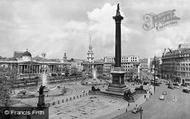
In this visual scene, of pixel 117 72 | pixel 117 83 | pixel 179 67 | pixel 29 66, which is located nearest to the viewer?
pixel 117 83

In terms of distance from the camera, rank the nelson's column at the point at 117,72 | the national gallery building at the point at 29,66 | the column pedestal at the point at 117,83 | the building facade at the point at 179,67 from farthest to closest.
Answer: the national gallery building at the point at 29,66
the building facade at the point at 179,67
the nelson's column at the point at 117,72
the column pedestal at the point at 117,83

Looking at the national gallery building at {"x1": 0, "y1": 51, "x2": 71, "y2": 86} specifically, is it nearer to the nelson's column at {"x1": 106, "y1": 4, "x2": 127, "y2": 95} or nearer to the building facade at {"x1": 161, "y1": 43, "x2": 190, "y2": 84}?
the nelson's column at {"x1": 106, "y1": 4, "x2": 127, "y2": 95}

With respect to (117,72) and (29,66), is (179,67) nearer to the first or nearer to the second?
(117,72)

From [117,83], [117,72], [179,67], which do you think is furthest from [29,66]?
[179,67]

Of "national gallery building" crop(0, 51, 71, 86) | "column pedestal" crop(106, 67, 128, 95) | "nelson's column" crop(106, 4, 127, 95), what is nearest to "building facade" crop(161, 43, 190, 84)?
"nelson's column" crop(106, 4, 127, 95)

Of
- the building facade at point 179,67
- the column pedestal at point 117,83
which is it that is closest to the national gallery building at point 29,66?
the column pedestal at point 117,83

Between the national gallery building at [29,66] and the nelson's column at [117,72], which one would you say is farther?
the national gallery building at [29,66]

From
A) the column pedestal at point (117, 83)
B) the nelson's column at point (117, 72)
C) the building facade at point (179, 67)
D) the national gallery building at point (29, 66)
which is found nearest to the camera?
the column pedestal at point (117, 83)

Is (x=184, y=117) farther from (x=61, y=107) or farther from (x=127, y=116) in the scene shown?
(x=61, y=107)

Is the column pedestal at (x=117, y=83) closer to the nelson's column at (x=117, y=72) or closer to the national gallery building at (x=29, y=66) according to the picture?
the nelson's column at (x=117, y=72)
